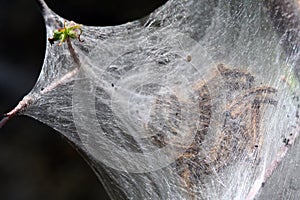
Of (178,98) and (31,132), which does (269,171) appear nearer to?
(178,98)

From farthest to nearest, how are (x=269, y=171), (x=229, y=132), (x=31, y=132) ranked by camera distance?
(x=31, y=132) < (x=229, y=132) < (x=269, y=171)

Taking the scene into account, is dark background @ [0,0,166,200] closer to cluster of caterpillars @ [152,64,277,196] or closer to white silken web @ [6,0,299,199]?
white silken web @ [6,0,299,199]

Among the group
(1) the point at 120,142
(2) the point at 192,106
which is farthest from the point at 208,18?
(1) the point at 120,142

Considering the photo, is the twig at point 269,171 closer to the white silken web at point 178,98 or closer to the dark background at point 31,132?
the white silken web at point 178,98

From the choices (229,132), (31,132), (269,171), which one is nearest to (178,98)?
(229,132)

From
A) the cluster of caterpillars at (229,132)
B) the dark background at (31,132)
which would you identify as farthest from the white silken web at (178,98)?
the dark background at (31,132)

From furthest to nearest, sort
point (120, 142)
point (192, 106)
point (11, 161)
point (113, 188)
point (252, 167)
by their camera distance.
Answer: point (11, 161), point (113, 188), point (120, 142), point (192, 106), point (252, 167)

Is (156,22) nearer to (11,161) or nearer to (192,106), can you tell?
(192,106)
